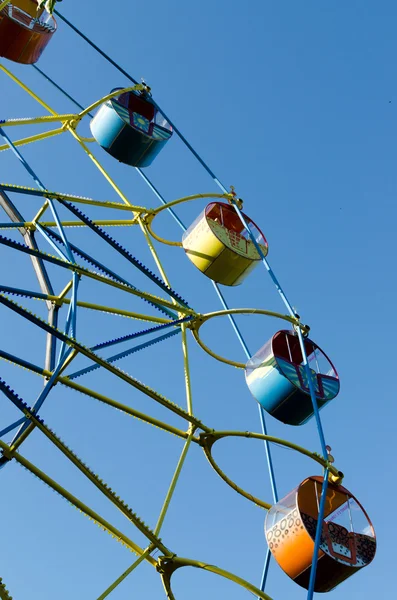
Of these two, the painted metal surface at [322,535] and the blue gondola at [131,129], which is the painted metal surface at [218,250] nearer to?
the blue gondola at [131,129]

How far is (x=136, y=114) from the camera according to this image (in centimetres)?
1188

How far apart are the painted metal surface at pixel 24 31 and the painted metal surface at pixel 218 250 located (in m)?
2.97

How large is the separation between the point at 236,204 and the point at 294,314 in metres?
2.12

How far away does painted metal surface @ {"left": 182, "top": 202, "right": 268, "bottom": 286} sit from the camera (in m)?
11.3

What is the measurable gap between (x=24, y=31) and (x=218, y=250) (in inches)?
143

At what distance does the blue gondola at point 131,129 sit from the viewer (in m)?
11.7

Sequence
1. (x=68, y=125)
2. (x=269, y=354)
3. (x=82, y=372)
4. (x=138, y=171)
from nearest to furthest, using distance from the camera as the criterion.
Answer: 1. (x=82, y=372)
2. (x=269, y=354)
3. (x=68, y=125)
4. (x=138, y=171)

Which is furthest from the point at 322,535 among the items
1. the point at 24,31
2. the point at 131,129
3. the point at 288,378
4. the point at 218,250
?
the point at 24,31

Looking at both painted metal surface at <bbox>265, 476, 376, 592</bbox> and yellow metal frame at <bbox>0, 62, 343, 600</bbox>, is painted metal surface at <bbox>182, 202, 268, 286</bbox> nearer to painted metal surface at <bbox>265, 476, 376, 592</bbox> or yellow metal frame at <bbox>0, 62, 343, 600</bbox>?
yellow metal frame at <bbox>0, 62, 343, 600</bbox>

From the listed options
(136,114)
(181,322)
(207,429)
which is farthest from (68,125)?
(207,429)

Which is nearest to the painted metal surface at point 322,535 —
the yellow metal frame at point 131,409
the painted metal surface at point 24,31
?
the yellow metal frame at point 131,409

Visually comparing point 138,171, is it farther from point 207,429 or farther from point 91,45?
point 207,429

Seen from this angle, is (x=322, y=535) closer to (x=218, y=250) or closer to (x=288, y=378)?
(x=288, y=378)

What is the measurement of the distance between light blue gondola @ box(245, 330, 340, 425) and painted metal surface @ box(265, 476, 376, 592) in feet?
3.19
